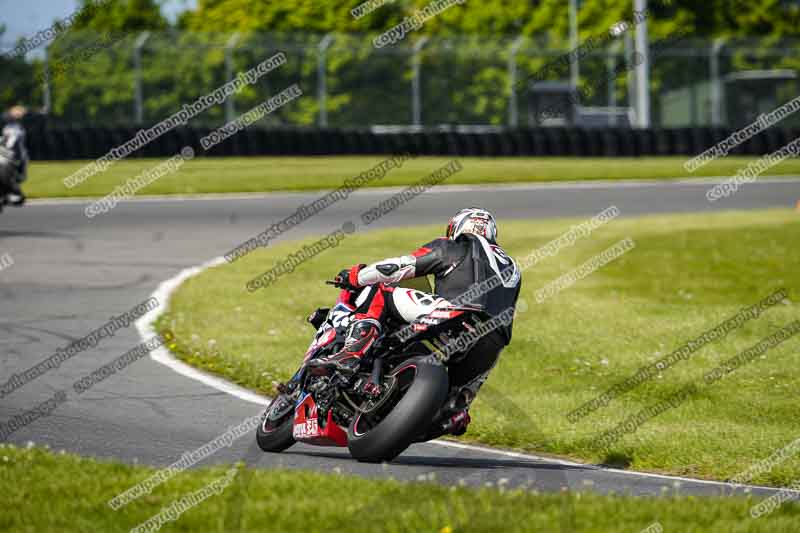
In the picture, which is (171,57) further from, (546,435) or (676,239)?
(546,435)

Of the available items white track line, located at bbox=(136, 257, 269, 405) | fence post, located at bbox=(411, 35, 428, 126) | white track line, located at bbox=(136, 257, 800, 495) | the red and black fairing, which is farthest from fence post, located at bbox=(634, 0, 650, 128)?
the red and black fairing

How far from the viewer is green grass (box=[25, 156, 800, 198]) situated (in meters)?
27.6

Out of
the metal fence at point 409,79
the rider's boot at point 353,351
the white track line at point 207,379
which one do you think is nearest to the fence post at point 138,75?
the metal fence at point 409,79

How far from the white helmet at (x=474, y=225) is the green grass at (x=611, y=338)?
1.82 m

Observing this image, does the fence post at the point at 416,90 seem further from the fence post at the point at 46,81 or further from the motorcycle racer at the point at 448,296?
the motorcycle racer at the point at 448,296

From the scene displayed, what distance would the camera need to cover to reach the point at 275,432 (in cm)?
790

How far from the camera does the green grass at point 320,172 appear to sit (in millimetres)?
27625

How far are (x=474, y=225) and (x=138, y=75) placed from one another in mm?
28549

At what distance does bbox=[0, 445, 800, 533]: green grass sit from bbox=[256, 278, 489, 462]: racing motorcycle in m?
0.54

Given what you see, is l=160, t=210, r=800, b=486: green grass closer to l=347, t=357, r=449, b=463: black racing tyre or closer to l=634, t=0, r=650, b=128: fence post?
l=347, t=357, r=449, b=463: black racing tyre

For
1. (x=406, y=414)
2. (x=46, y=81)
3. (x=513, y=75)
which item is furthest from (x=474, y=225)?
(x=513, y=75)

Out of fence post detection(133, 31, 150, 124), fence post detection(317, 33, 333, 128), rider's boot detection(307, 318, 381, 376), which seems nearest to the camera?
rider's boot detection(307, 318, 381, 376)

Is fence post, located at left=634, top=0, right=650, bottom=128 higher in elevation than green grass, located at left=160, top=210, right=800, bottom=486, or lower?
lower

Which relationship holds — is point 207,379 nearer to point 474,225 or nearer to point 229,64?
point 474,225
